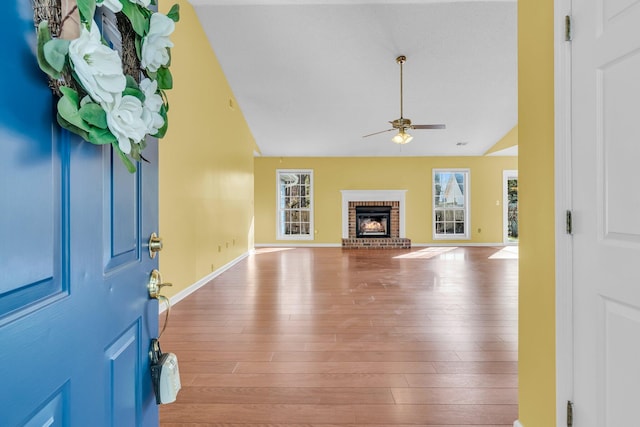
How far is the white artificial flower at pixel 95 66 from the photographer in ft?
1.72

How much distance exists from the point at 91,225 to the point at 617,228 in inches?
57.9

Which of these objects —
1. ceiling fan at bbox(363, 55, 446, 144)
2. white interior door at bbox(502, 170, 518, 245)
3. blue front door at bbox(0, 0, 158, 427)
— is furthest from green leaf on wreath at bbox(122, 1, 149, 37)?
white interior door at bbox(502, 170, 518, 245)

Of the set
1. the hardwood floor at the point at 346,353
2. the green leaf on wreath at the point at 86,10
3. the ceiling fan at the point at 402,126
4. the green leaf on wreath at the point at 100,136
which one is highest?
the ceiling fan at the point at 402,126

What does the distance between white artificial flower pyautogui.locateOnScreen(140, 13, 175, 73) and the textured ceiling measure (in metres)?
3.77

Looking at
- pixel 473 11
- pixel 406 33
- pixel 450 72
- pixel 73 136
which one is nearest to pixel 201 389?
pixel 73 136

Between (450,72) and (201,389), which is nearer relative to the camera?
(201,389)

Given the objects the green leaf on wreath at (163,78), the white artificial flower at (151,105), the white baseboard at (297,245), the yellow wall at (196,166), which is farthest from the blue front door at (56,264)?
the white baseboard at (297,245)

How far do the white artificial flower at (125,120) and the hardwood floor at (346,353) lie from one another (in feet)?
4.87

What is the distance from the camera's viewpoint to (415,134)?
7.41 m

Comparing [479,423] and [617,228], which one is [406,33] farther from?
[479,423]

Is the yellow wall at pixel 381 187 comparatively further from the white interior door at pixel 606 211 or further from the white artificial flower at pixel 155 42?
the white artificial flower at pixel 155 42

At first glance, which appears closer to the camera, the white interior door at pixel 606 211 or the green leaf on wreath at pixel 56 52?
the green leaf on wreath at pixel 56 52

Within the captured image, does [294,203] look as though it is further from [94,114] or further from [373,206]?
[94,114]

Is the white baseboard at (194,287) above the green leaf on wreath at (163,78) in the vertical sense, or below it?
below
